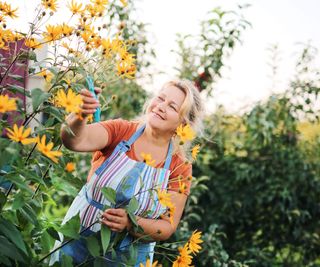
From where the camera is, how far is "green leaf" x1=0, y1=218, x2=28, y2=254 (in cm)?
142

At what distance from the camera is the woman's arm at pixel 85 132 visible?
4.43ft

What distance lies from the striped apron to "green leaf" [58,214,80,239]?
10cm

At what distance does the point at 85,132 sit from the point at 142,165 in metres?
0.27

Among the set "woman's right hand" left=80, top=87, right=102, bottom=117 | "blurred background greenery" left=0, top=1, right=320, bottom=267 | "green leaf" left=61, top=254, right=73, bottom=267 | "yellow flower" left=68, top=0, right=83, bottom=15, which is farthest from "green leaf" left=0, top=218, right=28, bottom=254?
"blurred background greenery" left=0, top=1, right=320, bottom=267

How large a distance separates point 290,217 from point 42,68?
235cm

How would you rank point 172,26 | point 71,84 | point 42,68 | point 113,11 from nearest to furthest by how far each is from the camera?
point 71,84, point 42,68, point 113,11, point 172,26

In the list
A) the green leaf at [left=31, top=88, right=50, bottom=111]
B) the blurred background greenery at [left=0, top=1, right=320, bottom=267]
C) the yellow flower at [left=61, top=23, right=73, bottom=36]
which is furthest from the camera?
the blurred background greenery at [left=0, top=1, right=320, bottom=267]

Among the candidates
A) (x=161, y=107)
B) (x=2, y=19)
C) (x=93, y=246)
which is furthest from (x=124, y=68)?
(x=93, y=246)

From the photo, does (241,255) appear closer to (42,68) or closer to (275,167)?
(275,167)

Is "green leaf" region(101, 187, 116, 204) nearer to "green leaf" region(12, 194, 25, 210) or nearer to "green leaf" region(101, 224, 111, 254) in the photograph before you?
"green leaf" region(101, 224, 111, 254)

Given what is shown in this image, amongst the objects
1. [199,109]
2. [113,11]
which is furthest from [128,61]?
[113,11]

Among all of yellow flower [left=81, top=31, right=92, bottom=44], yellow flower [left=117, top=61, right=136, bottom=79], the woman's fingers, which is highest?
yellow flower [left=81, top=31, right=92, bottom=44]

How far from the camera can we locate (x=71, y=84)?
1.52 metres

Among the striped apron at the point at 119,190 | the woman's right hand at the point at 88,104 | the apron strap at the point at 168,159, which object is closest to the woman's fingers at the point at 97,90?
the woman's right hand at the point at 88,104
